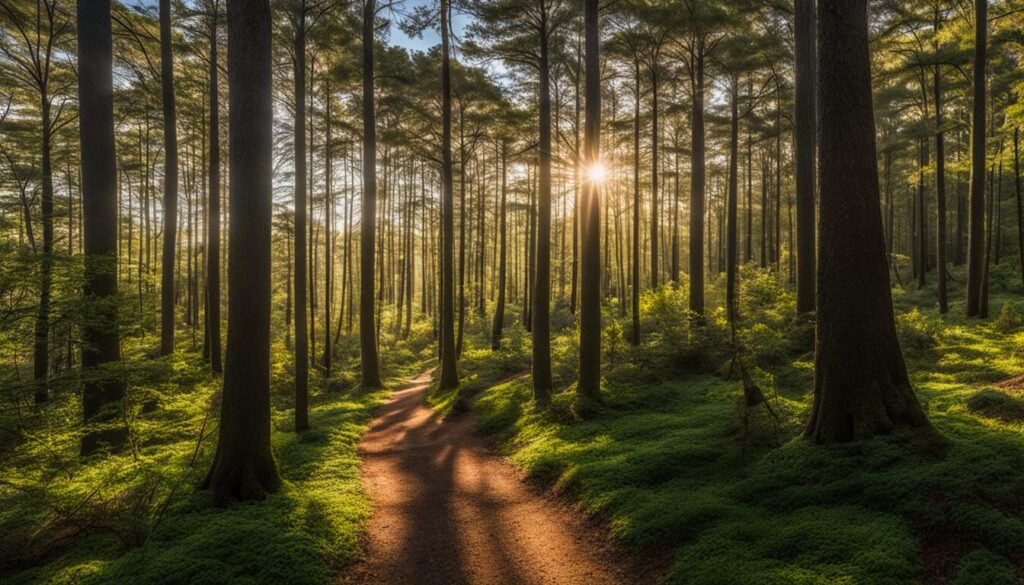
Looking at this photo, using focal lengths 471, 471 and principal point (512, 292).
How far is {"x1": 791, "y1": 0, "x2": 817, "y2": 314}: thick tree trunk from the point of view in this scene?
11.0 metres

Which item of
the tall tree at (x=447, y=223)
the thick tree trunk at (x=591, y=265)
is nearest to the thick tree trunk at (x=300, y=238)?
the tall tree at (x=447, y=223)

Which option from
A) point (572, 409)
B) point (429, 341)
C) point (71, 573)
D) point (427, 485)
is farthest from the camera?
point (429, 341)

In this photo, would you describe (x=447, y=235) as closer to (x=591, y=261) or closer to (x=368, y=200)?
(x=368, y=200)

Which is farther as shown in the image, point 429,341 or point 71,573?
point 429,341

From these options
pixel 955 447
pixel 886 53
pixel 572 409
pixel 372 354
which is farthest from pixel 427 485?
pixel 886 53

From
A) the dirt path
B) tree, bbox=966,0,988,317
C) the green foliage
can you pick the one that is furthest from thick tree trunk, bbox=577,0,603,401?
tree, bbox=966,0,988,317

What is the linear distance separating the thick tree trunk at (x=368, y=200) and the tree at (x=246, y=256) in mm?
7352

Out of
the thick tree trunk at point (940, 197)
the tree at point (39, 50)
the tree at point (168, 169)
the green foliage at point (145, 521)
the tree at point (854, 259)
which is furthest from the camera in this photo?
the thick tree trunk at point (940, 197)

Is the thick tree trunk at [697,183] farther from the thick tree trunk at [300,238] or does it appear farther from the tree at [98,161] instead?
the tree at [98,161]

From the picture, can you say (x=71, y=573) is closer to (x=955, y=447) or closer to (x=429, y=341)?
(x=955, y=447)

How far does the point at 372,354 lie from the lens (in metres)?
17.1

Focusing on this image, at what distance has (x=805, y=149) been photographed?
37.7 feet

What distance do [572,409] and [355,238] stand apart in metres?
34.6

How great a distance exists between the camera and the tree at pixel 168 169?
1229 centimetres
